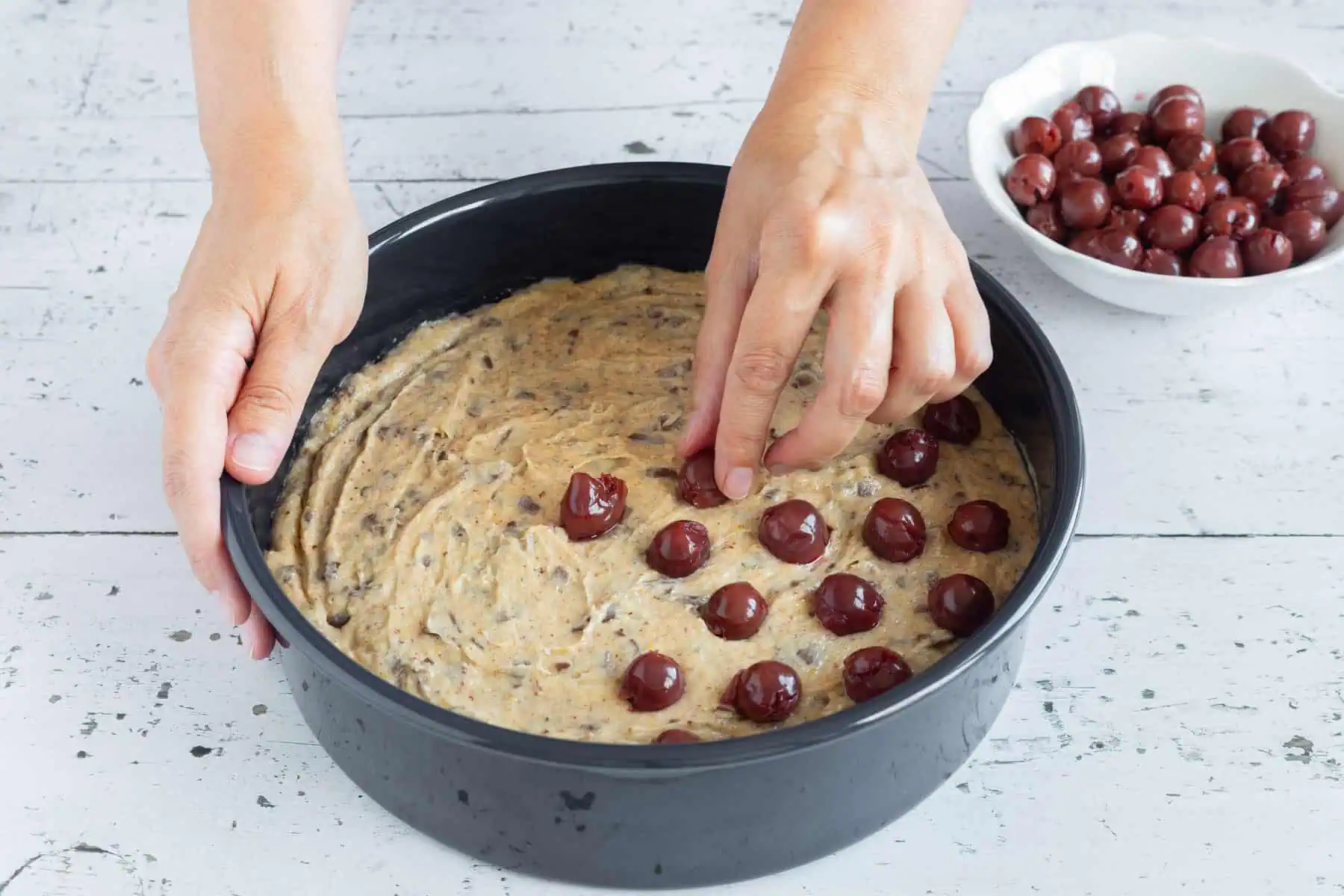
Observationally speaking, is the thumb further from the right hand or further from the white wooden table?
the white wooden table

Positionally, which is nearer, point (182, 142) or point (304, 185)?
point (304, 185)

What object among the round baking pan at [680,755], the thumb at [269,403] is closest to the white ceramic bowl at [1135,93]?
the round baking pan at [680,755]

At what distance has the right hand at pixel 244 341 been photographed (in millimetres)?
1206

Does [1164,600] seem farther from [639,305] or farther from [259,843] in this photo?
[259,843]

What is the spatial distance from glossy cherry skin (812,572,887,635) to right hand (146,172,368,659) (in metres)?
0.52

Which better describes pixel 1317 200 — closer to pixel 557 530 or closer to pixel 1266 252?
pixel 1266 252

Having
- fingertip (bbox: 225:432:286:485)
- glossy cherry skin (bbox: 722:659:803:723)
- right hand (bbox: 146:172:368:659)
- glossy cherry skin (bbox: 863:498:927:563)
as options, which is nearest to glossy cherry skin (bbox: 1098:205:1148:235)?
glossy cherry skin (bbox: 863:498:927:563)

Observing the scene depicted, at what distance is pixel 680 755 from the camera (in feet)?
3.49

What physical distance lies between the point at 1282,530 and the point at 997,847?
546 millimetres

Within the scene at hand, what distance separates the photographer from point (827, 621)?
134 cm

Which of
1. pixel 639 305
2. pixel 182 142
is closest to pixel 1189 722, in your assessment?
pixel 639 305

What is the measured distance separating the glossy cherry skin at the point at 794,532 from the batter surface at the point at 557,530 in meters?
0.01

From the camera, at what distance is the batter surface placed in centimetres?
131

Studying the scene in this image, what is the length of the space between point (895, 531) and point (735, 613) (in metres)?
0.18
